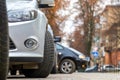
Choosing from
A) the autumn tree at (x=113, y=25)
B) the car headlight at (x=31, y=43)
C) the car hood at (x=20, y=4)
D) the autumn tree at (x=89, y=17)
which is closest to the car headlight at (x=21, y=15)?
the car hood at (x=20, y=4)

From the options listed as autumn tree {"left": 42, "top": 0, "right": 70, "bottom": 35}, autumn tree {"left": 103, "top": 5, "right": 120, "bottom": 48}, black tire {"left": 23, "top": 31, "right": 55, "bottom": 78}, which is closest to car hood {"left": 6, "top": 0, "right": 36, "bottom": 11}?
black tire {"left": 23, "top": 31, "right": 55, "bottom": 78}

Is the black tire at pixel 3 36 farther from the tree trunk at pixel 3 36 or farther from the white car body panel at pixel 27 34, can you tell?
the white car body panel at pixel 27 34

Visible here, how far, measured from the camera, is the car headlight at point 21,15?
8359 mm

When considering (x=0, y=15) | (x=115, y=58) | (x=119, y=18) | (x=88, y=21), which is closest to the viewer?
(x=0, y=15)

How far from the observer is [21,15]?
332 inches

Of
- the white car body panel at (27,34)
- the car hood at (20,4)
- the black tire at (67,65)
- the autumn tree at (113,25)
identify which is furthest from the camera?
the autumn tree at (113,25)

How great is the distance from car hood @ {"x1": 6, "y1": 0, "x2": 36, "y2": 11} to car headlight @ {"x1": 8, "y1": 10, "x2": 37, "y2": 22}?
11 centimetres

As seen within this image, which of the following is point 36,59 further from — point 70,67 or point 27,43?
point 70,67

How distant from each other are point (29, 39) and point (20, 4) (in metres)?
0.93

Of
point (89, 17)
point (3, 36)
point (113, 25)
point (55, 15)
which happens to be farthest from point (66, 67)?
point (113, 25)

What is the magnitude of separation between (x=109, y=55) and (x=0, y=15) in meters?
86.4

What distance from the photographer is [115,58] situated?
8881 cm

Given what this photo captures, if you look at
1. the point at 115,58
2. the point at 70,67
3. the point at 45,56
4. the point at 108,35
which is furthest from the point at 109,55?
the point at 45,56

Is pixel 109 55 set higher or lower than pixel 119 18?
lower
